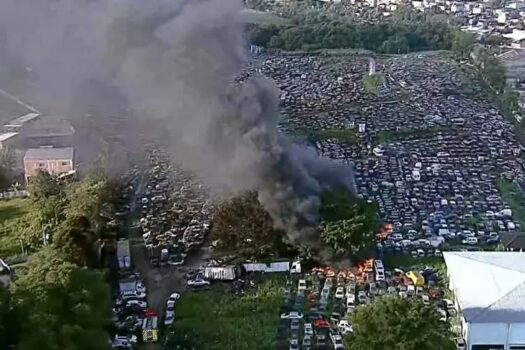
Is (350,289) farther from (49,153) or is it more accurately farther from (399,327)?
(49,153)

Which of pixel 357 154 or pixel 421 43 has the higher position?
pixel 421 43

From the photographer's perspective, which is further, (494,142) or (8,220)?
(494,142)

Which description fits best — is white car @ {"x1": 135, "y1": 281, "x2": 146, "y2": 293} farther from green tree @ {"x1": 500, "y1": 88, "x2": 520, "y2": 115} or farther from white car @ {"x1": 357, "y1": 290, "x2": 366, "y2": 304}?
green tree @ {"x1": 500, "y1": 88, "x2": 520, "y2": 115}

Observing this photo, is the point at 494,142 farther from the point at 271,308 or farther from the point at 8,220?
the point at 8,220

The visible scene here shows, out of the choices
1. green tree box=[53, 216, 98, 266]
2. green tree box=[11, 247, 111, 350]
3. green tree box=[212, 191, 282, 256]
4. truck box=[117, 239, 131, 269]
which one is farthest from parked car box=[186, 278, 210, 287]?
green tree box=[11, 247, 111, 350]

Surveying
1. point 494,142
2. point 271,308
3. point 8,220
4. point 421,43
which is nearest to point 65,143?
point 8,220

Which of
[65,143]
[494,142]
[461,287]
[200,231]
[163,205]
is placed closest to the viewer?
[461,287]
